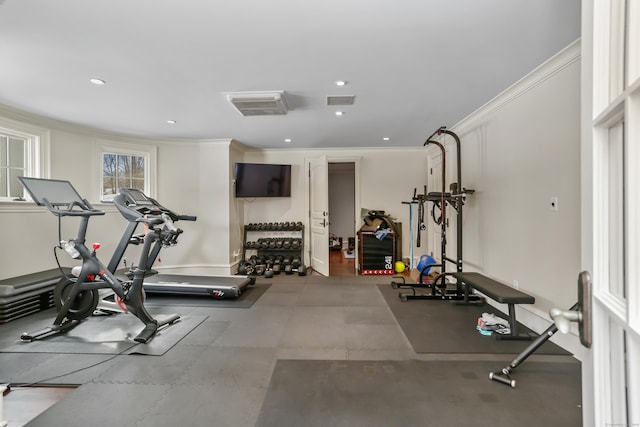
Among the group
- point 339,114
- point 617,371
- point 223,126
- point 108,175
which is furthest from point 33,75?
point 617,371

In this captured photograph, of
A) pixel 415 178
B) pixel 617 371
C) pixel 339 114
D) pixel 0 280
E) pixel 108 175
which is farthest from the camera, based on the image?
pixel 415 178

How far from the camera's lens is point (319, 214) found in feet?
17.7

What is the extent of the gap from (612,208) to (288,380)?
81.8 inches

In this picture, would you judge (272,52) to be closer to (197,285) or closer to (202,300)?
(197,285)

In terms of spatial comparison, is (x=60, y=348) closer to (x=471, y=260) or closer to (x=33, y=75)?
(x=33, y=75)

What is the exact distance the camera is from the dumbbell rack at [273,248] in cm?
529

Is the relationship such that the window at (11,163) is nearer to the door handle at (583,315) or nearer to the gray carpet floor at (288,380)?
the gray carpet floor at (288,380)

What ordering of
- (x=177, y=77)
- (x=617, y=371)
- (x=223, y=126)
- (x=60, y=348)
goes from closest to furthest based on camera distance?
(x=617, y=371), (x=60, y=348), (x=177, y=77), (x=223, y=126)

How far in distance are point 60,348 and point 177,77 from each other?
9.13ft

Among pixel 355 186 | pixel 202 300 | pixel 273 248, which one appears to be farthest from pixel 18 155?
pixel 355 186

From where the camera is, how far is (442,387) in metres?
1.91

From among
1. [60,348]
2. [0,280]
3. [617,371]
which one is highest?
[617,371]

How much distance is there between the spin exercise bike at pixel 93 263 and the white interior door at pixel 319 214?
286 cm

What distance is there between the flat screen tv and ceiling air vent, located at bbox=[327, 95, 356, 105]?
8.48 ft
